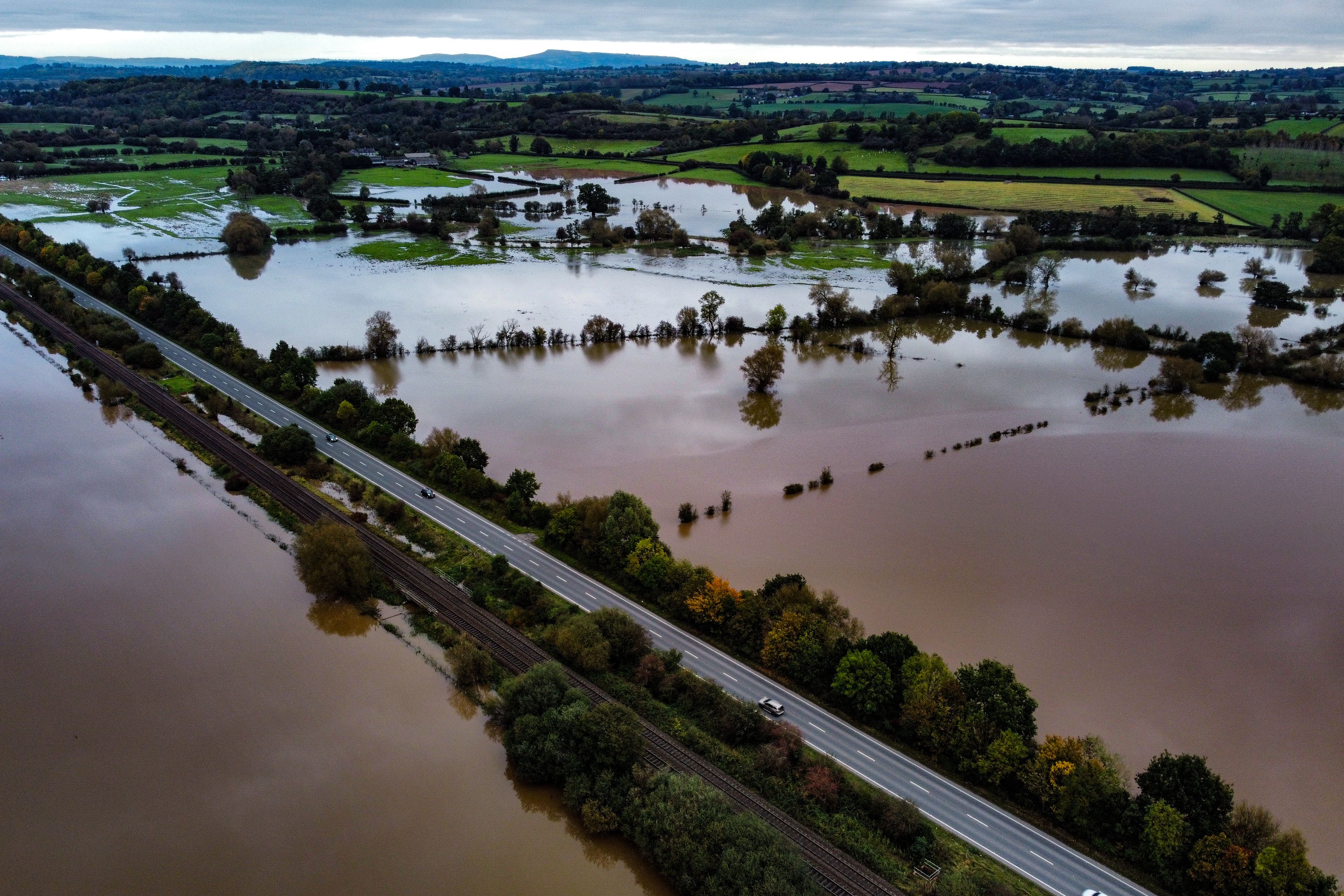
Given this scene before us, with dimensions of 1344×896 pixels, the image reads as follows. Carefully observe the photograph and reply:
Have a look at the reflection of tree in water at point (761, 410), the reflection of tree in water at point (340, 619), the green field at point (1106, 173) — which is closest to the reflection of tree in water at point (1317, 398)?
the reflection of tree in water at point (761, 410)

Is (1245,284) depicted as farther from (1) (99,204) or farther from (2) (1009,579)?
(1) (99,204)

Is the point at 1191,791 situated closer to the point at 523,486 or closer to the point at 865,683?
the point at 865,683

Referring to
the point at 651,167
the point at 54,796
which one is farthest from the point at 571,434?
the point at 651,167

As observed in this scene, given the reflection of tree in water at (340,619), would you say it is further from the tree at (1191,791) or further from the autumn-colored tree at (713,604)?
the tree at (1191,791)

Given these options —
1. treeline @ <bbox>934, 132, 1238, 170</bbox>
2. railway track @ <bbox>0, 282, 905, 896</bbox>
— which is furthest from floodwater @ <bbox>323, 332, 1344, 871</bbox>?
treeline @ <bbox>934, 132, 1238, 170</bbox>

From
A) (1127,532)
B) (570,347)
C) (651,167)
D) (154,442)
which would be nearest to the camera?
(1127,532)

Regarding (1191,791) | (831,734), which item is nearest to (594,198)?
(831,734)
